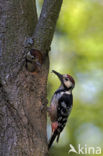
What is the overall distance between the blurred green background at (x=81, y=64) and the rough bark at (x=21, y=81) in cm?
217

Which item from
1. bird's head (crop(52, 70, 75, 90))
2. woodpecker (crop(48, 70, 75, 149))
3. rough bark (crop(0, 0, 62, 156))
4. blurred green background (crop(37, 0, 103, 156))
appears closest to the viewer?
rough bark (crop(0, 0, 62, 156))

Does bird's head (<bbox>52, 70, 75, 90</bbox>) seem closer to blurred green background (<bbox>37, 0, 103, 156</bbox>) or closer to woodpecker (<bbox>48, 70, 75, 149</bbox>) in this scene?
woodpecker (<bbox>48, 70, 75, 149</bbox>)

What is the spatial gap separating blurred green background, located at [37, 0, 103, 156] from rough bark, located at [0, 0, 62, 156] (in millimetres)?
2165

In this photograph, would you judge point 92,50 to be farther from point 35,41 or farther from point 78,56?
point 35,41

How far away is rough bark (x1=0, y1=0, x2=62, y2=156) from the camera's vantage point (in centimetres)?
188

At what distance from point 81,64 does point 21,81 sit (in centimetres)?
308

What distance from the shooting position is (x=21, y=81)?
2084mm

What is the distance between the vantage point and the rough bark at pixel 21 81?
6.15 feet

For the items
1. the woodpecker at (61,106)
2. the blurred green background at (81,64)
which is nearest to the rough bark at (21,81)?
the woodpecker at (61,106)

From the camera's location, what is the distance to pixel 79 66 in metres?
5.04

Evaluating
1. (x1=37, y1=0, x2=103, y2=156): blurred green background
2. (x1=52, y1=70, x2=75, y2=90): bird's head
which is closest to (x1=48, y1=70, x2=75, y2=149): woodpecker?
(x1=52, y1=70, x2=75, y2=90): bird's head

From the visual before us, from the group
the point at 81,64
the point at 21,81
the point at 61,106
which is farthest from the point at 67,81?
the point at 81,64

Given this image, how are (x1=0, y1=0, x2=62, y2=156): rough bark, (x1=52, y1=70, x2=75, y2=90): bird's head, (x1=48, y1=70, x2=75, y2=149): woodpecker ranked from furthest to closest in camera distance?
(x1=52, y1=70, x2=75, y2=90): bird's head
(x1=48, y1=70, x2=75, y2=149): woodpecker
(x1=0, y1=0, x2=62, y2=156): rough bark

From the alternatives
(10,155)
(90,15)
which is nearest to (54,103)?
(10,155)
